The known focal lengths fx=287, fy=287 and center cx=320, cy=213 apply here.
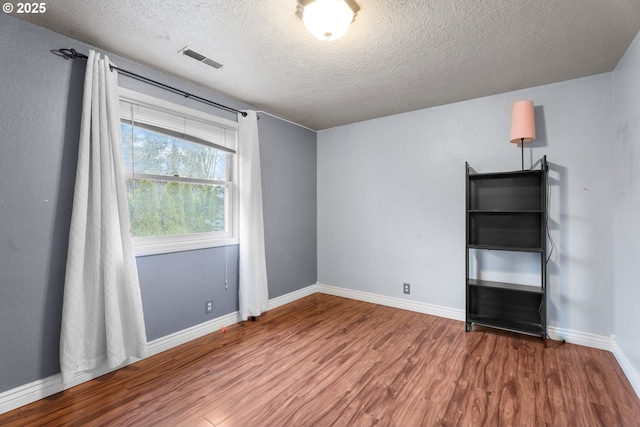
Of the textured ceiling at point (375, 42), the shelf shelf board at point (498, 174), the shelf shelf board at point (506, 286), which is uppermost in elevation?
the textured ceiling at point (375, 42)

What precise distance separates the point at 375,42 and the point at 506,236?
87.3 inches

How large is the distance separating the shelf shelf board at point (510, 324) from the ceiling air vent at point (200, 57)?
130 inches

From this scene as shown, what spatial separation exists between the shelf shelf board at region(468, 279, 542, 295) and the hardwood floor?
470mm

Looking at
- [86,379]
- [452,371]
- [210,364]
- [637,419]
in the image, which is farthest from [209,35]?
[637,419]

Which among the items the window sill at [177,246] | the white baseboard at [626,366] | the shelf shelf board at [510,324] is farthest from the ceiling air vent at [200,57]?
the white baseboard at [626,366]

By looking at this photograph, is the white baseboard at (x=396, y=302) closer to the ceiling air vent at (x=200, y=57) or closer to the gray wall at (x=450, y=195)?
the gray wall at (x=450, y=195)

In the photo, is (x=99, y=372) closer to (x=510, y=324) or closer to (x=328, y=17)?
(x=328, y=17)

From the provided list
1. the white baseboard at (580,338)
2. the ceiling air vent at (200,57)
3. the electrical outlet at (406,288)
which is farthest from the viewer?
the electrical outlet at (406,288)

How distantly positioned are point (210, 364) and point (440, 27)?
2.96 metres

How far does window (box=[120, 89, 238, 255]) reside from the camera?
2383 millimetres

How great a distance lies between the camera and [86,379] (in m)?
2.06

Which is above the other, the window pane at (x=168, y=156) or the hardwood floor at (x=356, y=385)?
the window pane at (x=168, y=156)

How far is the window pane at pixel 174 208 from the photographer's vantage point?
7.91 ft

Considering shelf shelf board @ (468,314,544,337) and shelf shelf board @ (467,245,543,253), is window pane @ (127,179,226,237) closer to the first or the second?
shelf shelf board @ (467,245,543,253)
